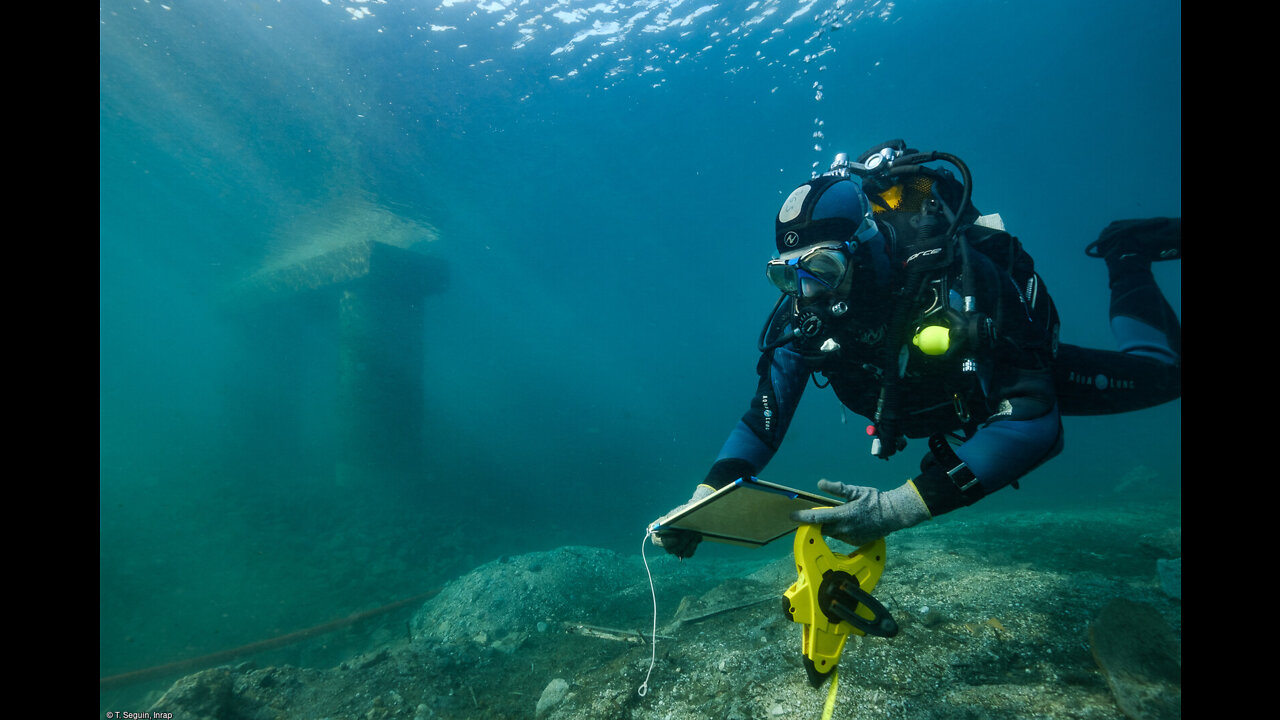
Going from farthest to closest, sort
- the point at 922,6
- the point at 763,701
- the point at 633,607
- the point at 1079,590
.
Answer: the point at 922,6, the point at 633,607, the point at 1079,590, the point at 763,701

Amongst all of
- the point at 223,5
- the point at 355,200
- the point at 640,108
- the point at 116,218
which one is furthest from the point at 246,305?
the point at 640,108

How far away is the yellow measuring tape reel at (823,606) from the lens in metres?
1.52

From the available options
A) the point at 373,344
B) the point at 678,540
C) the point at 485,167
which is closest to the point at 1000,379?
the point at 678,540

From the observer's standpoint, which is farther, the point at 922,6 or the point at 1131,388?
the point at 922,6

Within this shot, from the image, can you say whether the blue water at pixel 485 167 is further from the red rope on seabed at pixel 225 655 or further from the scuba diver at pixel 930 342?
the scuba diver at pixel 930 342

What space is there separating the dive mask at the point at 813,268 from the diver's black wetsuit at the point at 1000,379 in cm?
20

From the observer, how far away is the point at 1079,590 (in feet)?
8.45

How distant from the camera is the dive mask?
2.38m

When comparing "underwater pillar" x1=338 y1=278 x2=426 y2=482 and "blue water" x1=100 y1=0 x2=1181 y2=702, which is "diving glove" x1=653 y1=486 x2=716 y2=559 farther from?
"underwater pillar" x1=338 y1=278 x2=426 y2=482

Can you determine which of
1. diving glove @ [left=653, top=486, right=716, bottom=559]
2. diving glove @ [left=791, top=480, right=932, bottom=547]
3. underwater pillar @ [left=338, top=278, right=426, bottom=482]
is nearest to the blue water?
underwater pillar @ [left=338, top=278, right=426, bottom=482]

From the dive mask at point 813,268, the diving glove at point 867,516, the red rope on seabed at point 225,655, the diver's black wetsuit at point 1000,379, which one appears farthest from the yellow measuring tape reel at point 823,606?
the red rope on seabed at point 225,655

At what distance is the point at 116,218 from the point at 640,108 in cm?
3293
